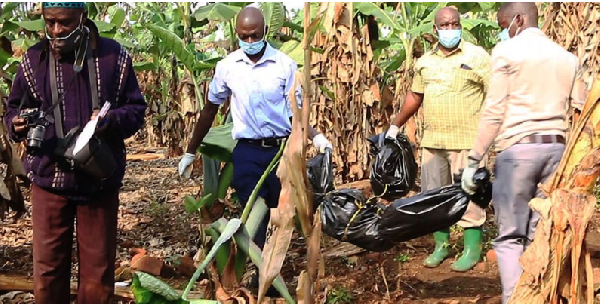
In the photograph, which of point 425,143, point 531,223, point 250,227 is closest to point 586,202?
point 531,223

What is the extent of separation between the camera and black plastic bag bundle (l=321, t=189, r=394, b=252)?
3.03 meters

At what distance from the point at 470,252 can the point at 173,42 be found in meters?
2.16

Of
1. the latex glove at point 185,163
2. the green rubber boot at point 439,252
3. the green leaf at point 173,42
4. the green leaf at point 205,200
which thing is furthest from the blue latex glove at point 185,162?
the green rubber boot at point 439,252

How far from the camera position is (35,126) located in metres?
2.46

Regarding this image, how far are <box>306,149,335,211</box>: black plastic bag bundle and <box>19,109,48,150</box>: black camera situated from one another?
1.20 m

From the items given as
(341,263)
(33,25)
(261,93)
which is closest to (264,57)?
(261,93)

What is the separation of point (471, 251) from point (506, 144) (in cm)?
142

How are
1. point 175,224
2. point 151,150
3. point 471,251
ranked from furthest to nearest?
point 151,150
point 175,224
point 471,251

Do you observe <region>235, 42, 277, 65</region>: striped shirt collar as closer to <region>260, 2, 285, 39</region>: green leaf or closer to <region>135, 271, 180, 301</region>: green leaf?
<region>260, 2, 285, 39</region>: green leaf

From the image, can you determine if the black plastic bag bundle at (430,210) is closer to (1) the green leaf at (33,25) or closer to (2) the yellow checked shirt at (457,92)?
(2) the yellow checked shirt at (457,92)

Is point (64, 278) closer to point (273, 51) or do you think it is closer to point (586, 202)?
point (273, 51)

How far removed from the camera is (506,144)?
2.83 m

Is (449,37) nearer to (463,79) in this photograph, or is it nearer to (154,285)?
(463,79)

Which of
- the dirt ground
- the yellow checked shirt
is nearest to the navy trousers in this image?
the dirt ground
